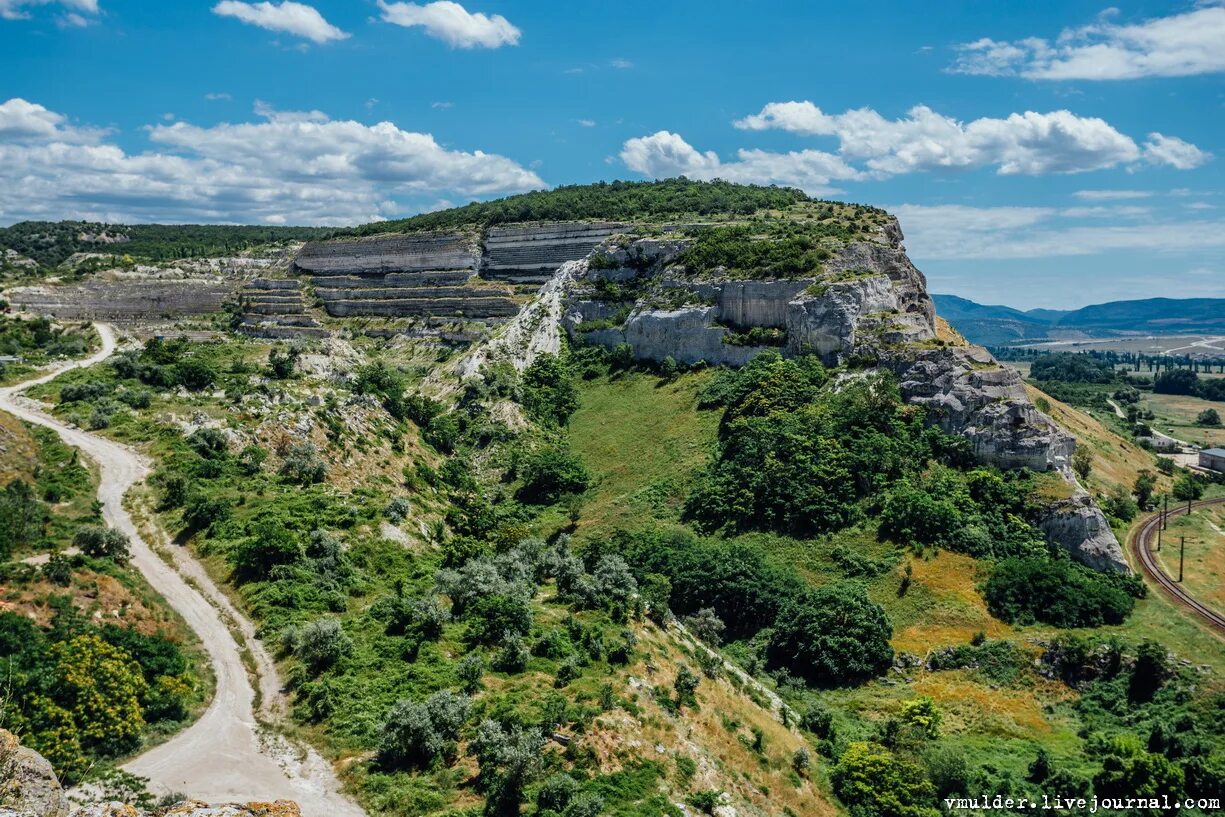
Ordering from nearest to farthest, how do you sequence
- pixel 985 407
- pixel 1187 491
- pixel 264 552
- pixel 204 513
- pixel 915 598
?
pixel 264 552, pixel 204 513, pixel 915 598, pixel 985 407, pixel 1187 491

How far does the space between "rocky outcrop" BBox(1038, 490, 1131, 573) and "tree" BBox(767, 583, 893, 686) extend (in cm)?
1180

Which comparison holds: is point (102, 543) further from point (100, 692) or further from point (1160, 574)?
point (1160, 574)

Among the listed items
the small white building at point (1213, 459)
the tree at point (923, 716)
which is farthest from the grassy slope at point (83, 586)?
the small white building at point (1213, 459)

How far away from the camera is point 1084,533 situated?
143ft

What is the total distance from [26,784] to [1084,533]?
4638cm

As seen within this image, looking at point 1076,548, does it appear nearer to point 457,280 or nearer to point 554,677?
point 554,677

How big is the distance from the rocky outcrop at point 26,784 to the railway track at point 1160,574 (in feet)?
152

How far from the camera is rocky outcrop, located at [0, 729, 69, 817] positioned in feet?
39.8

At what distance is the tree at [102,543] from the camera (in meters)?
31.0

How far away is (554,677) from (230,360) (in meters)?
42.5

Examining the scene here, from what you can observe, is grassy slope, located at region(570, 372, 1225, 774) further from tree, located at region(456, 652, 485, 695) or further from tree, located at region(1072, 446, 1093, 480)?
tree, located at region(456, 652, 485, 695)

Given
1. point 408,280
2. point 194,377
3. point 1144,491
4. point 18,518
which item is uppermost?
point 408,280

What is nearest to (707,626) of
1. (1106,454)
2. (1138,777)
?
(1138,777)

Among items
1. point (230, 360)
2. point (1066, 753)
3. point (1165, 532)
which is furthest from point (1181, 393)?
point (230, 360)
